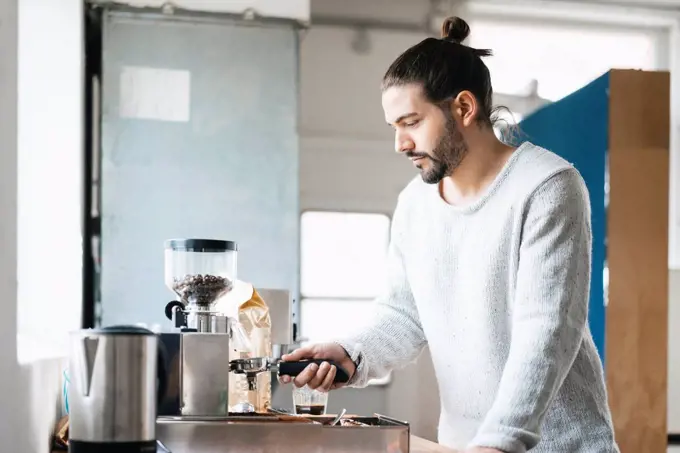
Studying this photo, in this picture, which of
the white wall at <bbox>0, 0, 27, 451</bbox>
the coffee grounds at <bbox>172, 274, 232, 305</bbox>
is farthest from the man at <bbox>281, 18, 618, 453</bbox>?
the white wall at <bbox>0, 0, 27, 451</bbox>

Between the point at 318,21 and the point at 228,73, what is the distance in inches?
49.2

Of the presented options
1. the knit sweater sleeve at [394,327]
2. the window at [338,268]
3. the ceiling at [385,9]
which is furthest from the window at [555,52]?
the knit sweater sleeve at [394,327]

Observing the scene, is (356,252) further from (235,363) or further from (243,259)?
(235,363)

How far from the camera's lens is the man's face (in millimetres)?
1875

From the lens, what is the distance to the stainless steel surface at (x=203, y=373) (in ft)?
5.40

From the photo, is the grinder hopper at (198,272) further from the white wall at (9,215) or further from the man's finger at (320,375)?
the white wall at (9,215)

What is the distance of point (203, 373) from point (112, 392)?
39 centimetres

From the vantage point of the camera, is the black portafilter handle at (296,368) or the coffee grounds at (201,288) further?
the coffee grounds at (201,288)

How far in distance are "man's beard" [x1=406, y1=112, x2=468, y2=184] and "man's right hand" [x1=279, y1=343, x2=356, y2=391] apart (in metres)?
0.41

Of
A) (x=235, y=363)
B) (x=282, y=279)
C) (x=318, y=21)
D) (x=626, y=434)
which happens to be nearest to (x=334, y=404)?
(x=282, y=279)

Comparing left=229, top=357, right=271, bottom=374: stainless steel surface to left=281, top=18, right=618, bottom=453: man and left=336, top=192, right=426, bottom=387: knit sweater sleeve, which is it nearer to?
left=281, top=18, right=618, bottom=453: man

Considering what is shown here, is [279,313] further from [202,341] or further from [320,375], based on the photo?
[202,341]

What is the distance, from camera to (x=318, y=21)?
5.07 metres

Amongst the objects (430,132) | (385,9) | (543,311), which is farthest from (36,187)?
(385,9)
